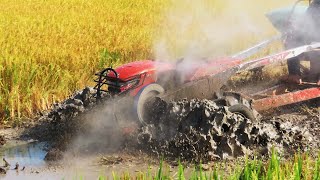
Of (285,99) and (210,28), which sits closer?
(285,99)

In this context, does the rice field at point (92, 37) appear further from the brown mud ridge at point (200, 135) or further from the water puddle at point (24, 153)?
the brown mud ridge at point (200, 135)

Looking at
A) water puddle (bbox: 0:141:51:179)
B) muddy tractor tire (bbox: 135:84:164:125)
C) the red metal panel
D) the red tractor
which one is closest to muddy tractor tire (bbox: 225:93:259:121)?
the red tractor

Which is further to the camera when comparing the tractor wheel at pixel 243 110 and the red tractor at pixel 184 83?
the red tractor at pixel 184 83

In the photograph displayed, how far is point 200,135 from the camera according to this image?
5.25 m

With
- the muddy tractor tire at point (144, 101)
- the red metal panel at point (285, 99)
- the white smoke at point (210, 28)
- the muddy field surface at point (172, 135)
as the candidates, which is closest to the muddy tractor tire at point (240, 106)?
the muddy field surface at point (172, 135)

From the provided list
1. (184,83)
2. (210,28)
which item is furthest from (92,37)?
(184,83)

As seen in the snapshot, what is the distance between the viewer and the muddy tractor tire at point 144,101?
5.68 m

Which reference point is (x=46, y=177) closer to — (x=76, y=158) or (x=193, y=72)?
(x=76, y=158)

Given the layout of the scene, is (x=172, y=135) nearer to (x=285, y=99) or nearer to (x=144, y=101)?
(x=144, y=101)

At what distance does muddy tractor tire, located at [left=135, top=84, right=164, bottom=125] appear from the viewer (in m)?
5.68

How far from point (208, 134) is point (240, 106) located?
57 cm

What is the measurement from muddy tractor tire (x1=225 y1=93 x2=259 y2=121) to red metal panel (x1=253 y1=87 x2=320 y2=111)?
0.27 m

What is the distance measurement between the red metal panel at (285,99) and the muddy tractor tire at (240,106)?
27 cm

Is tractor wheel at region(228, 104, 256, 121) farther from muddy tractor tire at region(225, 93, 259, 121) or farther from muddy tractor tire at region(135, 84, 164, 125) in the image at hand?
muddy tractor tire at region(135, 84, 164, 125)
